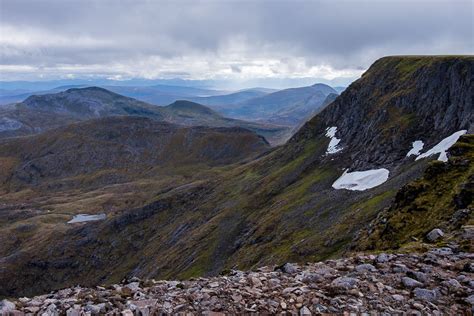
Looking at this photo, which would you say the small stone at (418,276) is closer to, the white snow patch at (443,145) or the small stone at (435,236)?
the small stone at (435,236)

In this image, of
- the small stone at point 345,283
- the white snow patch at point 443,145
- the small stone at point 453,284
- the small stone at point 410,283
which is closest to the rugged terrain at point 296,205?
the white snow patch at point 443,145

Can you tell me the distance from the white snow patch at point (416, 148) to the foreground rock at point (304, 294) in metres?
73.8

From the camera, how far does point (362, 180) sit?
89625 mm

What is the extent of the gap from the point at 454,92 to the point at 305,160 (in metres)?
50.5

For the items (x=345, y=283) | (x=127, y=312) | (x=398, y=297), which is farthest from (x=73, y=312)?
(x=398, y=297)

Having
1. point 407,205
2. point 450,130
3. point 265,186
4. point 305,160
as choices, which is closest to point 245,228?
point 265,186

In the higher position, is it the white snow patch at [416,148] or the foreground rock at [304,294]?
the foreground rock at [304,294]

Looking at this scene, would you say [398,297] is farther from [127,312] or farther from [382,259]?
[127,312]

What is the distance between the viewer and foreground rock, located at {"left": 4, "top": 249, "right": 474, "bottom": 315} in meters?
14.8

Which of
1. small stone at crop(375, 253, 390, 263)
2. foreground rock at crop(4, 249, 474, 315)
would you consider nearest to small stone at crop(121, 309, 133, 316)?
foreground rock at crop(4, 249, 474, 315)

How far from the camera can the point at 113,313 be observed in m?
14.4

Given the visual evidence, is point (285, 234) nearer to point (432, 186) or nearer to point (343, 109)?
point (432, 186)

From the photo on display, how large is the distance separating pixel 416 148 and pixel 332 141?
47.5 meters

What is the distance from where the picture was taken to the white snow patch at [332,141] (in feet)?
414
